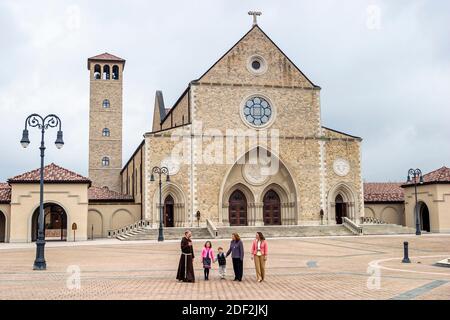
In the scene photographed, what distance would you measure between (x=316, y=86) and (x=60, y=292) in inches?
1558

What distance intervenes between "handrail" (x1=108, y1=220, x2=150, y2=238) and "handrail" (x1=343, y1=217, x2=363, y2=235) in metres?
17.1

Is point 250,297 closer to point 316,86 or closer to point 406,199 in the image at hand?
point 316,86

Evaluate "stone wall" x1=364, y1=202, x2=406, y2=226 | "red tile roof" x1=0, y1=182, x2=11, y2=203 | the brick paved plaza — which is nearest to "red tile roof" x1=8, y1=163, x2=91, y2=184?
"red tile roof" x1=0, y1=182, x2=11, y2=203

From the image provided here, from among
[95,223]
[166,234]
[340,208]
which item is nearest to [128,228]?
[95,223]

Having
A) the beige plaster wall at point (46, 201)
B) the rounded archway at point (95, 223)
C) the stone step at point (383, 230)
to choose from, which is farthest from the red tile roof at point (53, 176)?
the stone step at point (383, 230)

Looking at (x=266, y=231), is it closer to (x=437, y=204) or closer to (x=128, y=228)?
(x=128, y=228)

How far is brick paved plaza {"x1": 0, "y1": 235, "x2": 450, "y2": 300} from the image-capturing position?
40.4 ft

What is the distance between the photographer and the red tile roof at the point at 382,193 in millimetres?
53094

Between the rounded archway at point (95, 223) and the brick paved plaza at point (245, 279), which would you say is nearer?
the brick paved plaza at point (245, 279)

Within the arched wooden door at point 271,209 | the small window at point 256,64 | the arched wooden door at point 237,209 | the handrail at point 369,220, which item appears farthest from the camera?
the small window at point 256,64

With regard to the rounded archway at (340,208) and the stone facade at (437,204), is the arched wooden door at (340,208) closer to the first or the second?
the rounded archway at (340,208)

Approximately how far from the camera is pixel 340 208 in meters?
48.4

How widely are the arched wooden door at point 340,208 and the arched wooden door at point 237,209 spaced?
881cm
